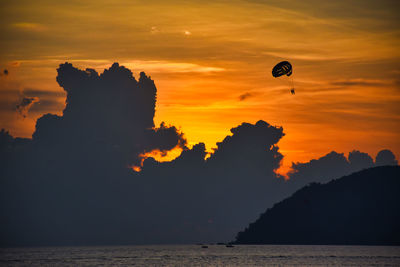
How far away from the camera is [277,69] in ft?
488

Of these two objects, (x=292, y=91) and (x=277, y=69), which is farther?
(x=277, y=69)

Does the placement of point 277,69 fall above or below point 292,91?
above

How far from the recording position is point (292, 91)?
130 m

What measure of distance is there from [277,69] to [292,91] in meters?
20.1
